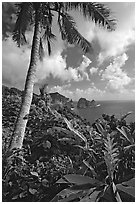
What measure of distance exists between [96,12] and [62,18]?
81 centimetres

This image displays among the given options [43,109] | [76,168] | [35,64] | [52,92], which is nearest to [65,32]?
[35,64]

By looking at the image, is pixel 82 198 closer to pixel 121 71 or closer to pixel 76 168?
pixel 76 168

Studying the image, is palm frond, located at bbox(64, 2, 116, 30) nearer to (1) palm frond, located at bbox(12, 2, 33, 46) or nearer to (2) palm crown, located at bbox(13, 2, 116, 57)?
(2) palm crown, located at bbox(13, 2, 116, 57)

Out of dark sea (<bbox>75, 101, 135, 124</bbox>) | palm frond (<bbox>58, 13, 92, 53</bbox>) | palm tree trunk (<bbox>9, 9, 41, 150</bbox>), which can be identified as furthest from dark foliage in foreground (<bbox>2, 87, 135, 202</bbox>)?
palm frond (<bbox>58, 13, 92, 53</bbox>)

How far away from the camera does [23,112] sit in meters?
3.66

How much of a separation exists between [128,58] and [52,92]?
150 centimetres

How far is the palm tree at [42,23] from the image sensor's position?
3664mm

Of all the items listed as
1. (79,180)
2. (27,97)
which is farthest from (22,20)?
(79,180)

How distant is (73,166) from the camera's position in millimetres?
2078

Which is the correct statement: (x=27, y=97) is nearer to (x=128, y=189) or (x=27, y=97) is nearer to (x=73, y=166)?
(x=73, y=166)

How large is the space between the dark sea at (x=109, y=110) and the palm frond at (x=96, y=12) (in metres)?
1.44

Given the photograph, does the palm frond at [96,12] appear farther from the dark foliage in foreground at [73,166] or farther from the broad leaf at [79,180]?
the broad leaf at [79,180]

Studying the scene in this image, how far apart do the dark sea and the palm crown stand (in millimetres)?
1265

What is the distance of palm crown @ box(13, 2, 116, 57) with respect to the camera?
3.91m
